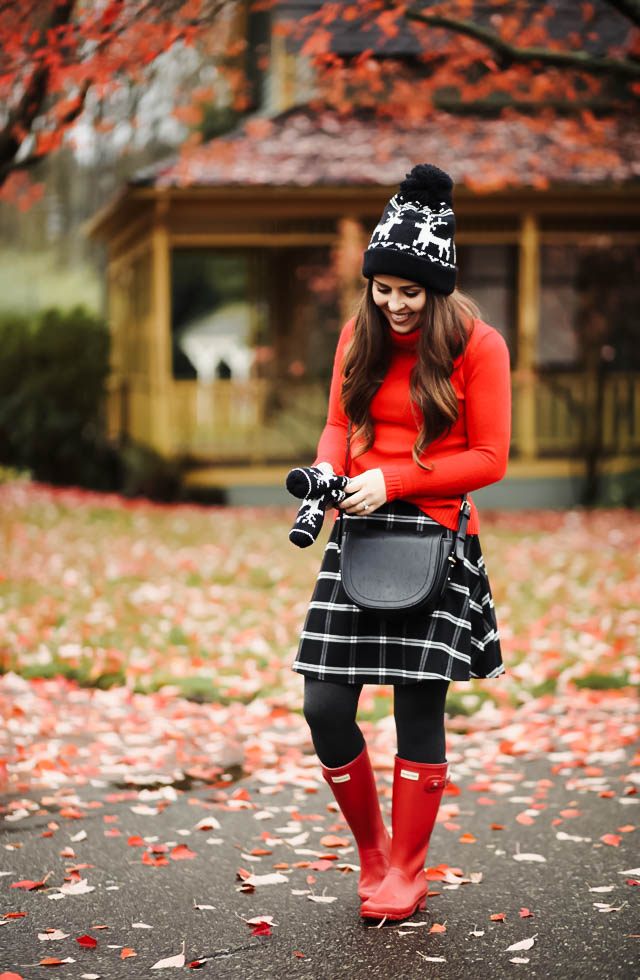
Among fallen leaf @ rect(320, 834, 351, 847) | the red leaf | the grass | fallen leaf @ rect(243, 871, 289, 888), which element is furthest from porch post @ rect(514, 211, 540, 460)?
fallen leaf @ rect(243, 871, 289, 888)

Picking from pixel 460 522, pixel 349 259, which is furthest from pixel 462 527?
pixel 349 259

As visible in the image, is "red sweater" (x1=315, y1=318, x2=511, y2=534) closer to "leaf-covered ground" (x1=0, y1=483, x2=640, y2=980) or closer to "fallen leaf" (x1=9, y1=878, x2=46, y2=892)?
"leaf-covered ground" (x1=0, y1=483, x2=640, y2=980)

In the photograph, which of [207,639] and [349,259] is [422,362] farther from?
[349,259]

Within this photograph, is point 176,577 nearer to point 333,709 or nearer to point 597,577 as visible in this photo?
point 597,577

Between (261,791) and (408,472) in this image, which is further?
(261,791)

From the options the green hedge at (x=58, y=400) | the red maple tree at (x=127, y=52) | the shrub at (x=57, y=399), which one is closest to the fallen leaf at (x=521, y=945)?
the red maple tree at (x=127, y=52)

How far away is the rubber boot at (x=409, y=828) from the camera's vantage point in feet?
11.0

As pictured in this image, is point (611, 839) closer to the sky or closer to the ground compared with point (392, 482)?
closer to the ground

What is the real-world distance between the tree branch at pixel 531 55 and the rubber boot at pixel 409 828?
4299 mm

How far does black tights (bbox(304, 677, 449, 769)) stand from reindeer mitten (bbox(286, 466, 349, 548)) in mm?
460

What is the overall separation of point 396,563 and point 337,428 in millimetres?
454

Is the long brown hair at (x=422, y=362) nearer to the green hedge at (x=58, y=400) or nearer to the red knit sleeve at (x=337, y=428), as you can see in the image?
the red knit sleeve at (x=337, y=428)

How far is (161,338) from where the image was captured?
1400 cm

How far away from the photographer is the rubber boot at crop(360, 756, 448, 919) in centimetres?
335
